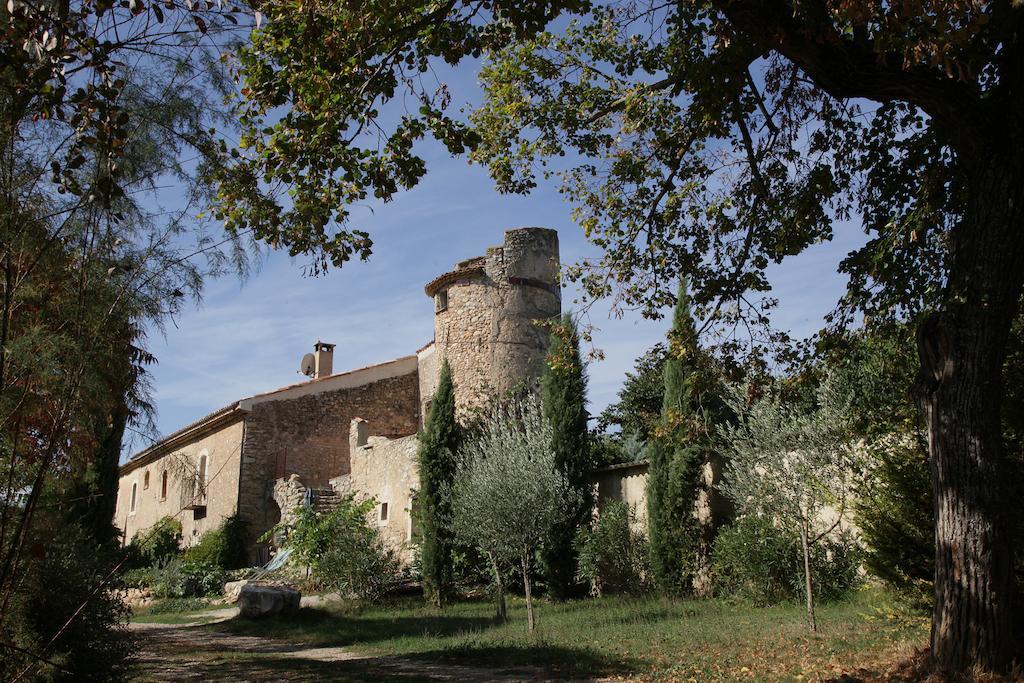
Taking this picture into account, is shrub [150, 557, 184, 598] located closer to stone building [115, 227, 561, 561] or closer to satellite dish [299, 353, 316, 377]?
stone building [115, 227, 561, 561]

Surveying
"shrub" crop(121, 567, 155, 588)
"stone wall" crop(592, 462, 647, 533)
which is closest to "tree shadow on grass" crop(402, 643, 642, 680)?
"stone wall" crop(592, 462, 647, 533)

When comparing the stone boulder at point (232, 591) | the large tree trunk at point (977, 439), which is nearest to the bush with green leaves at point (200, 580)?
the stone boulder at point (232, 591)

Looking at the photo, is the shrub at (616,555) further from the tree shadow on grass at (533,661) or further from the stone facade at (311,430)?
the stone facade at (311,430)

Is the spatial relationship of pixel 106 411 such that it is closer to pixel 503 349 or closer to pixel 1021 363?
pixel 1021 363

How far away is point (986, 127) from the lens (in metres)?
6.90

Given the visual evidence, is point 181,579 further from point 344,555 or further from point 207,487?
point 344,555

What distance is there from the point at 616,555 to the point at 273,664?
827 centimetres

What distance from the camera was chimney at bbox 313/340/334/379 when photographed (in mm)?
30844

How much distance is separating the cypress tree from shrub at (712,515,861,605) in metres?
3.85

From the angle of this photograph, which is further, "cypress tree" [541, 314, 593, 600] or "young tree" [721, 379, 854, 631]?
"cypress tree" [541, 314, 593, 600]

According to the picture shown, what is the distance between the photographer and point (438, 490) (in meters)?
18.4

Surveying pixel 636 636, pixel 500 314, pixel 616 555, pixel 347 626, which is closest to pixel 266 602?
pixel 347 626

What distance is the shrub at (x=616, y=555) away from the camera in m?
17.0

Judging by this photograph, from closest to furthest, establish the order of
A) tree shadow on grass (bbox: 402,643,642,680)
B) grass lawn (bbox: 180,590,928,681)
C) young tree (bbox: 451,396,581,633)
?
grass lawn (bbox: 180,590,928,681)
tree shadow on grass (bbox: 402,643,642,680)
young tree (bbox: 451,396,581,633)
